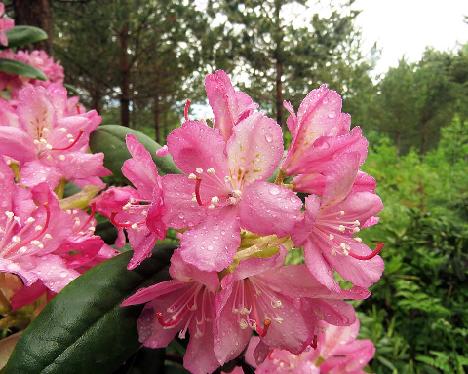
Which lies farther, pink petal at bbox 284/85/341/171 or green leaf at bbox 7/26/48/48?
green leaf at bbox 7/26/48/48

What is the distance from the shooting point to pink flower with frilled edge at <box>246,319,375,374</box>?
0.74 m

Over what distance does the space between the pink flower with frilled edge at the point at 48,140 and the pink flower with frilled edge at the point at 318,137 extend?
0.33m

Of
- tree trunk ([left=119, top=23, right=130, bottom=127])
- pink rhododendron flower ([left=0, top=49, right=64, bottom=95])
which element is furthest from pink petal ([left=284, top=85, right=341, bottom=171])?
tree trunk ([left=119, top=23, right=130, bottom=127])

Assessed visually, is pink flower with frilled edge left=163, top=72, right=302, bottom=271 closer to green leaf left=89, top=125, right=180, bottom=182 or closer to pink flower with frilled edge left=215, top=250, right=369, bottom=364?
pink flower with frilled edge left=215, top=250, right=369, bottom=364

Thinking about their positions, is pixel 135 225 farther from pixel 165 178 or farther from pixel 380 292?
pixel 380 292

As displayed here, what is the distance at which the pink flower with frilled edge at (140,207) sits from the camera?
0.50m

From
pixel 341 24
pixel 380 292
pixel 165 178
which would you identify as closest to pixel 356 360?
pixel 165 178

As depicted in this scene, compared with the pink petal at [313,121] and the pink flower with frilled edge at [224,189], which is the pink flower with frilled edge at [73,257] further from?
the pink petal at [313,121]

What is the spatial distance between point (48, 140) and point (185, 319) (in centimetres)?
37

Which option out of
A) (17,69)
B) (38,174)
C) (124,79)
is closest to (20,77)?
(17,69)

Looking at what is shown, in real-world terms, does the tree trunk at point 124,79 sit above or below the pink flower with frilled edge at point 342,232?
below

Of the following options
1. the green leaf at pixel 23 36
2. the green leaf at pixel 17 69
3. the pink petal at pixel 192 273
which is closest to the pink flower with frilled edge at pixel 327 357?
the pink petal at pixel 192 273

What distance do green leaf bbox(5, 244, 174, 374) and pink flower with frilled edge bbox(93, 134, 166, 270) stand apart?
0.04 metres

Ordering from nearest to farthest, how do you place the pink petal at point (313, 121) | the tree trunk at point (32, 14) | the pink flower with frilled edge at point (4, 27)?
the pink petal at point (313, 121) → the pink flower with frilled edge at point (4, 27) → the tree trunk at point (32, 14)
